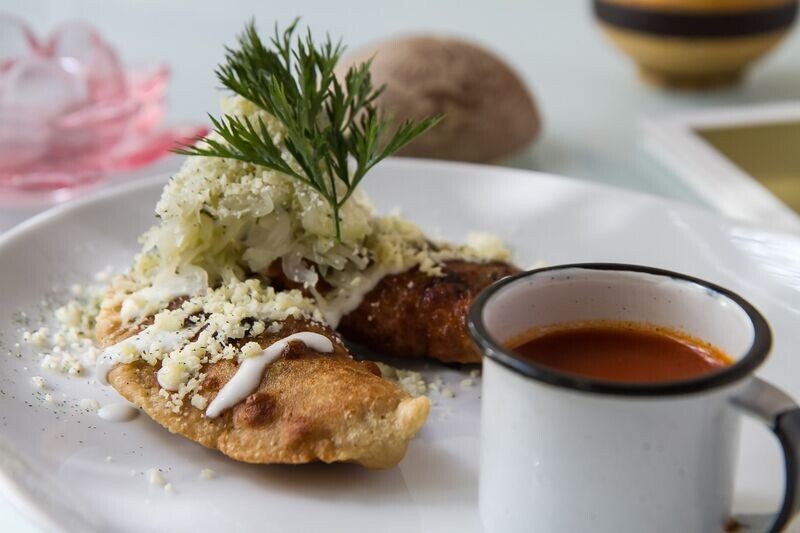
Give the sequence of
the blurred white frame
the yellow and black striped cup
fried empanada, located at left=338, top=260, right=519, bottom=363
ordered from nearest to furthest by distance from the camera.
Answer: fried empanada, located at left=338, top=260, right=519, bottom=363
the blurred white frame
the yellow and black striped cup

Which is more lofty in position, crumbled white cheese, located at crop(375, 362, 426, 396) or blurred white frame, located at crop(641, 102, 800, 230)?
crumbled white cheese, located at crop(375, 362, 426, 396)

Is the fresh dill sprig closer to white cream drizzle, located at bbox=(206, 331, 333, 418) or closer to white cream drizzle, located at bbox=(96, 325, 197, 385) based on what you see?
white cream drizzle, located at bbox=(206, 331, 333, 418)

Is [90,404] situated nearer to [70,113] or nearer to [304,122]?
[304,122]

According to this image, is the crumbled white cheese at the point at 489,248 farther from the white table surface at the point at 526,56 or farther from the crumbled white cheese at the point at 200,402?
the white table surface at the point at 526,56

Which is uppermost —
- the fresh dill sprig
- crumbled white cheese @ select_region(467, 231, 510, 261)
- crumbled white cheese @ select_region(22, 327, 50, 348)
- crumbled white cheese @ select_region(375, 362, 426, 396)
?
the fresh dill sprig

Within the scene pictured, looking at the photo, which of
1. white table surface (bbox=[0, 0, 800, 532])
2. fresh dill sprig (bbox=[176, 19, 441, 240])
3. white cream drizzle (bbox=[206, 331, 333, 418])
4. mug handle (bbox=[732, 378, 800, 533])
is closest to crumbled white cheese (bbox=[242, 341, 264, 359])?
white cream drizzle (bbox=[206, 331, 333, 418])

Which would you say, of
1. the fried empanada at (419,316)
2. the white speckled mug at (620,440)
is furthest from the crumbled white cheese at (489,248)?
the white speckled mug at (620,440)
